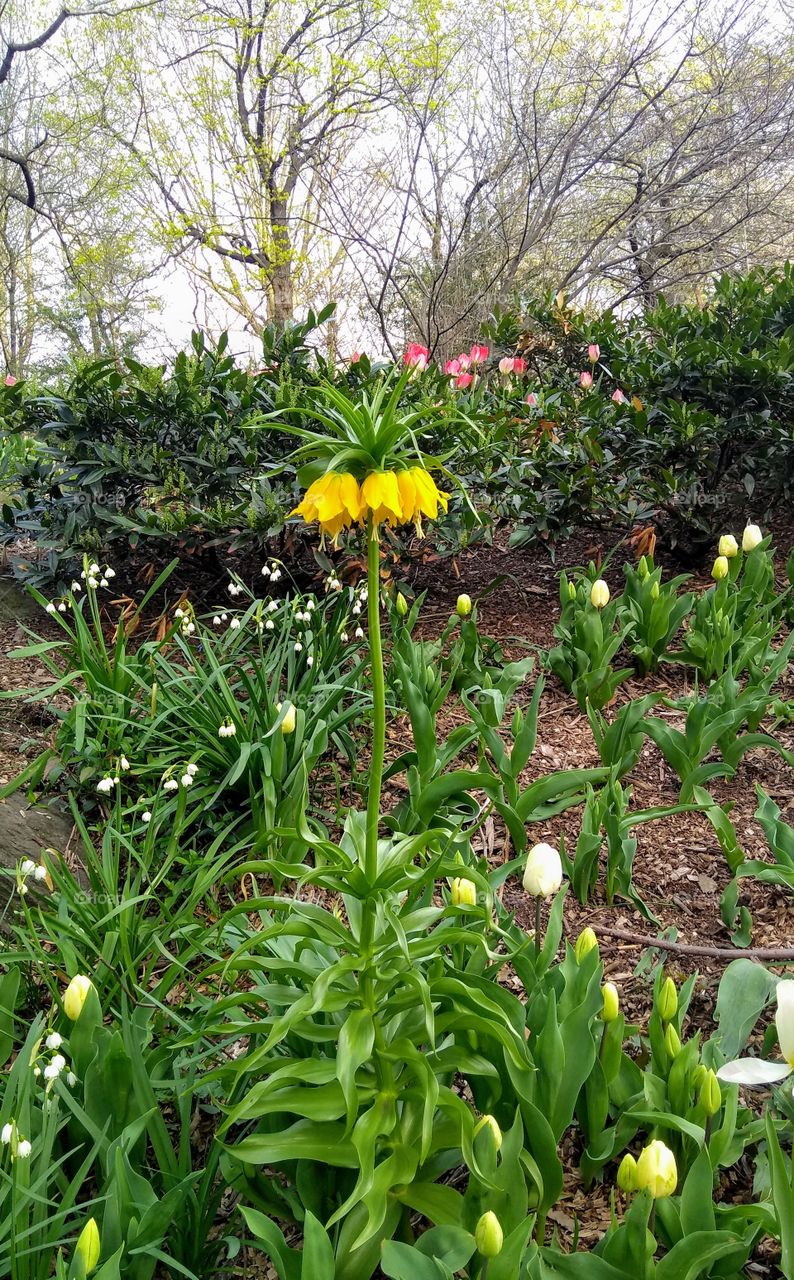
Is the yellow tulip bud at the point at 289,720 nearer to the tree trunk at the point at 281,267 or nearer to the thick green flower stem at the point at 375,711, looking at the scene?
the thick green flower stem at the point at 375,711

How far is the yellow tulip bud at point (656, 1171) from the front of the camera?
3.57ft

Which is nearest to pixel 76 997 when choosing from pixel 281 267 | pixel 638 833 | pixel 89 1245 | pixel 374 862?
pixel 89 1245

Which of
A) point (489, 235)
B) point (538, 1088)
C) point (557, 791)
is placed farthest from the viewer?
point (489, 235)

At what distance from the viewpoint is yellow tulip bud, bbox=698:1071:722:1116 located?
124cm

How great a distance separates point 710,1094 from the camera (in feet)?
4.06

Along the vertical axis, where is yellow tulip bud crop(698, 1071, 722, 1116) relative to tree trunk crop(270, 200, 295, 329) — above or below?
below

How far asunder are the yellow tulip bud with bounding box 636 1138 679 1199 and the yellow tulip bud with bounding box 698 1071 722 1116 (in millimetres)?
167

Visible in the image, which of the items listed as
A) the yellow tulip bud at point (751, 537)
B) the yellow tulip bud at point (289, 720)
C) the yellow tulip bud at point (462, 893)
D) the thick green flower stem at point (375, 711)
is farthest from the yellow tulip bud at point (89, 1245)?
the yellow tulip bud at point (751, 537)

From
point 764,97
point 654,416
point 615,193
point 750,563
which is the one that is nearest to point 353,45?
point 615,193

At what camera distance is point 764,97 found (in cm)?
735

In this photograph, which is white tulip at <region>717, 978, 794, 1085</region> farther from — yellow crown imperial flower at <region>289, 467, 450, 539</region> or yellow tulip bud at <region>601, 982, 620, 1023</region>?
yellow crown imperial flower at <region>289, 467, 450, 539</region>

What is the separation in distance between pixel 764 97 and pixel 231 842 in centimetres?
819

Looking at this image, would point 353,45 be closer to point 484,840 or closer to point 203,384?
point 203,384

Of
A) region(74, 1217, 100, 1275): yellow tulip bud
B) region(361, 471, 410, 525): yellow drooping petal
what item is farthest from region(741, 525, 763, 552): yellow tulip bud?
region(74, 1217, 100, 1275): yellow tulip bud
